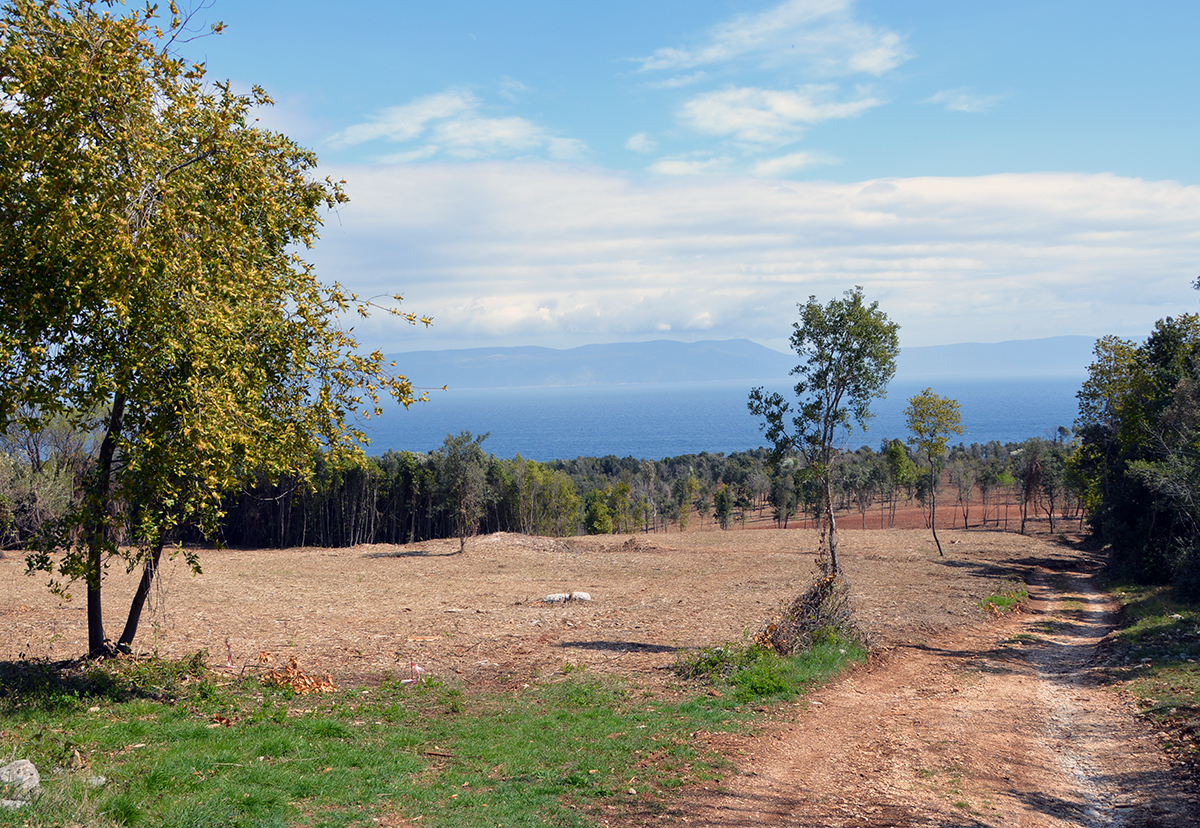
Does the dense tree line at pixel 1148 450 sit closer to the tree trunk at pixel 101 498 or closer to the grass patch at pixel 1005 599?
the grass patch at pixel 1005 599

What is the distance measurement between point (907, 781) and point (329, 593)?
19.2 meters

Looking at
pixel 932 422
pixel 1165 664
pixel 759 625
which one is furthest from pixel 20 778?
pixel 932 422

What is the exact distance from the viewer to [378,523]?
58.8 m

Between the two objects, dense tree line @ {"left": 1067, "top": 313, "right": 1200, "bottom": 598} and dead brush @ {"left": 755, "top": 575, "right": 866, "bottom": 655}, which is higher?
dense tree line @ {"left": 1067, "top": 313, "right": 1200, "bottom": 598}

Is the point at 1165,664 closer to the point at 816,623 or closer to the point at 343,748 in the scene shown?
the point at 816,623

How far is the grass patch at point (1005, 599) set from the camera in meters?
21.7

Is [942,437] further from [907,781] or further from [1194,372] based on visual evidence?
[907,781]

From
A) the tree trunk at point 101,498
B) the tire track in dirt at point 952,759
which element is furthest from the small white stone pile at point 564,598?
the tree trunk at point 101,498

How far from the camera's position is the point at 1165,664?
14.1 metres

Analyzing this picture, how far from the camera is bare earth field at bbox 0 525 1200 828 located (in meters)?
8.11

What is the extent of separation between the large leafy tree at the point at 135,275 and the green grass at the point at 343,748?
1762 millimetres

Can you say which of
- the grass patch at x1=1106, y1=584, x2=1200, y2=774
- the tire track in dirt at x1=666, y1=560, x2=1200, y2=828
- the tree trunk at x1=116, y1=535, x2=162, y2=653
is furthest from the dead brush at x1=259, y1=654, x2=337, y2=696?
the grass patch at x1=1106, y1=584, x2=1200, y2=774

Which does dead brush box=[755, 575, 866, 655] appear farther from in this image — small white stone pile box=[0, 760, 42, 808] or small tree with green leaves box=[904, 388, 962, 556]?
small tree with green leaves box=[904, 388, 962, 556]

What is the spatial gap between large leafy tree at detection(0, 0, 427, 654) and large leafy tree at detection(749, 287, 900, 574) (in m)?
10.0
